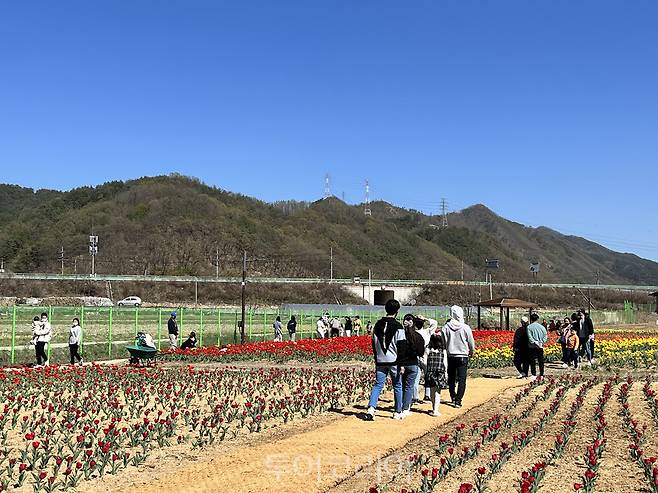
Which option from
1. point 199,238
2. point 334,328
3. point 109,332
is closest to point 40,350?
point 109,332

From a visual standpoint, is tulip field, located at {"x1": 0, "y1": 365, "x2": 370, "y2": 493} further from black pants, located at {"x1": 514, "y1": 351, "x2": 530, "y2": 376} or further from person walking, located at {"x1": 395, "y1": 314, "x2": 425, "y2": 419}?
black pants, located at {"x1": 514, "y1": 351, "x2": 530, "y2": 376}

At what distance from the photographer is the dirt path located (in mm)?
7582

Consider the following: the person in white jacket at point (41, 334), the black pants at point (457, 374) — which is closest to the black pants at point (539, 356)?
the black pants at point (457, 374)

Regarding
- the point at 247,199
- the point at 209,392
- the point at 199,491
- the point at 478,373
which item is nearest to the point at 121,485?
the point at 199,491

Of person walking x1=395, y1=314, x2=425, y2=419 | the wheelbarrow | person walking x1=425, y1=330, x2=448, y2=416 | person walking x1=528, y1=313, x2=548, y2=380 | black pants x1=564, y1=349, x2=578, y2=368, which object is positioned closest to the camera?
person walking x1=395, y1=314, x2=425, y2=419

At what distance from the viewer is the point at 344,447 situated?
932 centimetres

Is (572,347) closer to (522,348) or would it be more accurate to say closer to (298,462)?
(522,348)

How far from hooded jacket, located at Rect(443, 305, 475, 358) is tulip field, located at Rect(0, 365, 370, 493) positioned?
2.18 m

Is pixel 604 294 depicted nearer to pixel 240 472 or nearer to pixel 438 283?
pixel 438 283

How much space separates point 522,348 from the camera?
18.1 m

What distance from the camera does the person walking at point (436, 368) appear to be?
11945 millimetres

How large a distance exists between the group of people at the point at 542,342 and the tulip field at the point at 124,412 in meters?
3.70

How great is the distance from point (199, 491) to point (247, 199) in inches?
6977

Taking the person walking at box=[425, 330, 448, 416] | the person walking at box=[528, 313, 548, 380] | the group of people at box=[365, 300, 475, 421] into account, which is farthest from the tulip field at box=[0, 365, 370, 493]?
the person walking at box=[528, 313, 548, 380]
